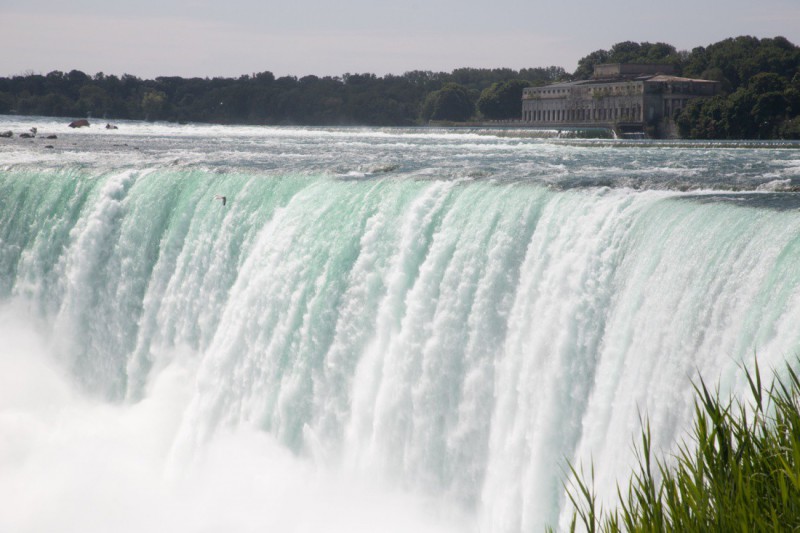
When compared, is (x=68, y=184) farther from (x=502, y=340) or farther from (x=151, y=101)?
(x=151, y=101)

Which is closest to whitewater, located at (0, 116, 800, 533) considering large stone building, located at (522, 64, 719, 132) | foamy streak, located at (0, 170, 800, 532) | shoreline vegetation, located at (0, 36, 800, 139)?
foamy streak, located at (0, 170, 800, 532)

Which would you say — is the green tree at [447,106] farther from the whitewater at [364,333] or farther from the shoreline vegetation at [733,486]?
the shoreline vegetation at [733,486]

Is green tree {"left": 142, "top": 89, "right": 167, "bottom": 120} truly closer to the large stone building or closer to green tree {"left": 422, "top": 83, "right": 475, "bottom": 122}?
green tree {"left": 422, "top": 83, "right": 475, "bottom": 122}

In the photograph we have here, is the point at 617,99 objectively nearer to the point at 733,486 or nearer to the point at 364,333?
the point at 364,333

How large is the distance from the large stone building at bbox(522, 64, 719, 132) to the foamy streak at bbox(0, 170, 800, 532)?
2057 inches

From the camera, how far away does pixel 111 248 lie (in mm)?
19938

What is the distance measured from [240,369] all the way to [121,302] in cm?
395

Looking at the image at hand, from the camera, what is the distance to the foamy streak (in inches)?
415

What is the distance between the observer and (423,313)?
1396 centimetres

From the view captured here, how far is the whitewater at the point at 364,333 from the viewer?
427 inches

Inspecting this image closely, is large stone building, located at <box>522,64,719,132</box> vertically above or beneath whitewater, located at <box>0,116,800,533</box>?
above

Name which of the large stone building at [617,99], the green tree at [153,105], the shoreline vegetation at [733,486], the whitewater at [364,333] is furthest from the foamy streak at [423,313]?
the green tree at [153,105]

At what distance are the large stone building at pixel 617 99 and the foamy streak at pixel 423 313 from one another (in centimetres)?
5224

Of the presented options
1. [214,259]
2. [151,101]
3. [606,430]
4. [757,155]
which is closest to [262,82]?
[151,101]
